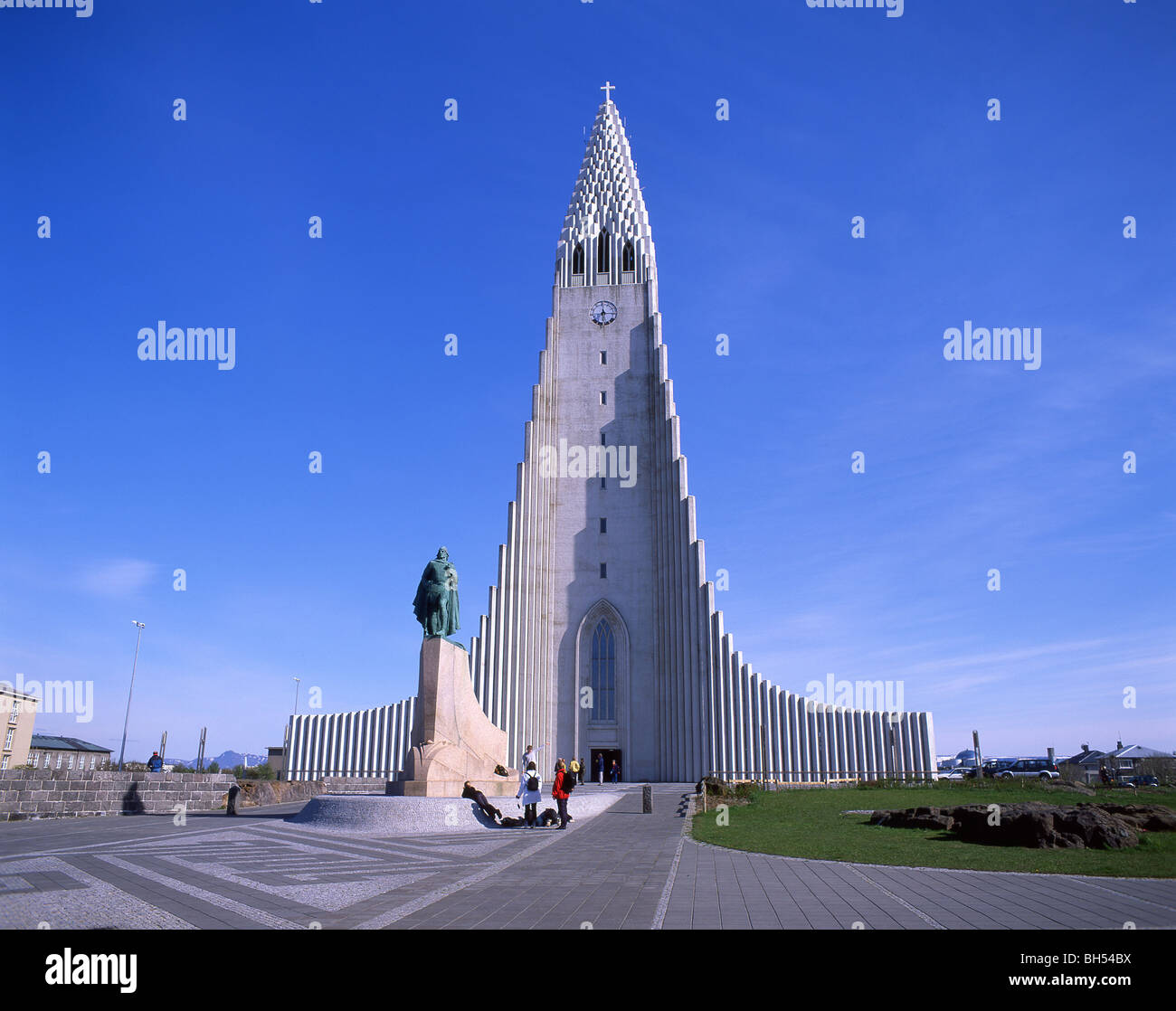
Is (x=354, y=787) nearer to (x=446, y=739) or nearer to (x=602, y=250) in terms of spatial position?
(x=446, y=739)

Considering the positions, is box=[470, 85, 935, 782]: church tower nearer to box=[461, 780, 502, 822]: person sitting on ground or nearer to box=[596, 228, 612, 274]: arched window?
box=[596, 228, 612, 274]: arched window

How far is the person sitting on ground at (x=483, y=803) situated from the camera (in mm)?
16828

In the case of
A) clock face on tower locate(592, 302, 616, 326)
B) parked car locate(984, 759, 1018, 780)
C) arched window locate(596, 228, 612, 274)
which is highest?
arched window locate(596, 228, 612, 274)

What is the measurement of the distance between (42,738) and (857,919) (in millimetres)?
83398

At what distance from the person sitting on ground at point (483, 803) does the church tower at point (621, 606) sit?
24790 millimetres

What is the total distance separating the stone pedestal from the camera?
19141mm

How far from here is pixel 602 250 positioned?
50688mm

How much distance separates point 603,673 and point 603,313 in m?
21.2

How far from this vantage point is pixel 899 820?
15.4m

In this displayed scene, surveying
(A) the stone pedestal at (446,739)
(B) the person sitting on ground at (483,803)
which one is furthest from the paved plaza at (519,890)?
(A) the stone pedestal at (446,739)

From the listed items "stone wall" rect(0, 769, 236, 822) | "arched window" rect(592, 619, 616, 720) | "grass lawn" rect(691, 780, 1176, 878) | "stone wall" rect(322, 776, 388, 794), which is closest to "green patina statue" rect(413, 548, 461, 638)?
"grass lawn" rect(691, 780, 1176, 878)

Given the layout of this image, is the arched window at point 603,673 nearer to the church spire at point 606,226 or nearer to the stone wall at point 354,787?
the stone wall at point 354,787

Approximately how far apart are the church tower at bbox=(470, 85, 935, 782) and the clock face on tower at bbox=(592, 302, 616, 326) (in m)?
0.08
